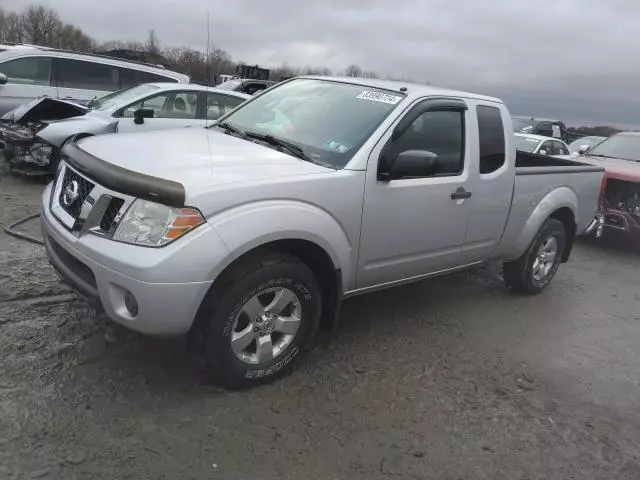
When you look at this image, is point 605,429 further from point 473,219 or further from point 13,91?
point 13,91

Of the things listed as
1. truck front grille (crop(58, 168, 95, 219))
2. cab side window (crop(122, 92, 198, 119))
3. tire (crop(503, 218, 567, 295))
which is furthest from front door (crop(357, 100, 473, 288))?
cab side window (crop(122, 92, 198, 119))

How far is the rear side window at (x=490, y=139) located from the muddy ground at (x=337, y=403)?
1.34m

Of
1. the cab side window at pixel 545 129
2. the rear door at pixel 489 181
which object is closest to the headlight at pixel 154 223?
the rear door at pixel 489 181

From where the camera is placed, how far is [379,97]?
412 cm

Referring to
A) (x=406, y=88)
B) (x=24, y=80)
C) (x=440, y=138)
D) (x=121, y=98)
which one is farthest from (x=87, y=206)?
(x=24, y=80)

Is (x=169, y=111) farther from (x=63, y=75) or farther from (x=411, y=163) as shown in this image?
(x=411, y=163)

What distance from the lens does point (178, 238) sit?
113 inches

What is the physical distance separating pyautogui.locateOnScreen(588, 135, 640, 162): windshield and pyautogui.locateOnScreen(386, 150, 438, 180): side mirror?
268 inches

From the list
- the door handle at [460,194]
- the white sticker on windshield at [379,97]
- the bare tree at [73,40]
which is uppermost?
the bare tree at [73,40]

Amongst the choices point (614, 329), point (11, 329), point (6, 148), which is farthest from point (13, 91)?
point (614, 329)

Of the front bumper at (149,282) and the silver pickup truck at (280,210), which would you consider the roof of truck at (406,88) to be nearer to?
the silver pickup truck at (280,210)

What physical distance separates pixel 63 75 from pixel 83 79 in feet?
1.23

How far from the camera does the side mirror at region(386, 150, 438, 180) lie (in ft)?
12.1

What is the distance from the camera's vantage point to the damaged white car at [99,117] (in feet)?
26.0
